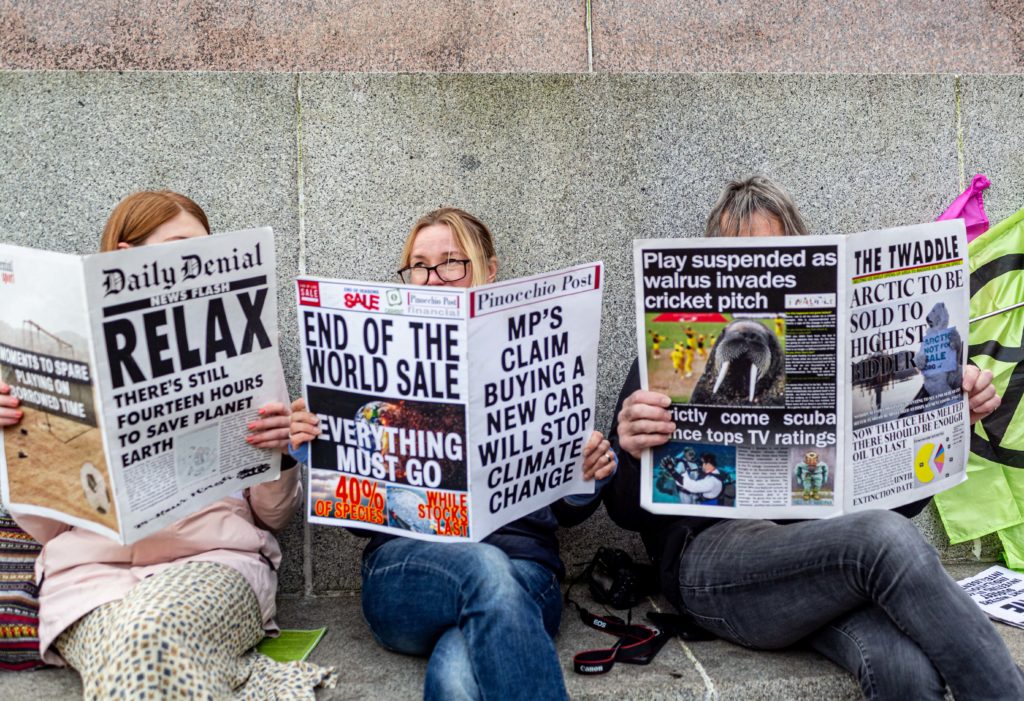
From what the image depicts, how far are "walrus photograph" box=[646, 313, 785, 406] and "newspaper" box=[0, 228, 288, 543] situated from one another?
→ 3.17 ft

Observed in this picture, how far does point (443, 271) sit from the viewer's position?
2.68 metres

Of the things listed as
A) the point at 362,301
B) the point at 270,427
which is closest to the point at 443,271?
the point at 362,301

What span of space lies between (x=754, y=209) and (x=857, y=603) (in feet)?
3.48

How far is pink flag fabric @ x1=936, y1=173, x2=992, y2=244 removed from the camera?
336cm

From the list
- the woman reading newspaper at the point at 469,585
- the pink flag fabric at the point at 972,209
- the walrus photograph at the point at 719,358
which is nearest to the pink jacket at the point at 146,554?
the woman reading newspaper at the point at 469,585

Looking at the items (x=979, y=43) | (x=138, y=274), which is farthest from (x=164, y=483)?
(x=979, y=43)

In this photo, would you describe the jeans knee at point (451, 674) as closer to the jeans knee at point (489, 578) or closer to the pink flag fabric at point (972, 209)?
the jeans knee at point (489, 578)

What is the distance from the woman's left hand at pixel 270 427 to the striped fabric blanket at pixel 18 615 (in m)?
0.71

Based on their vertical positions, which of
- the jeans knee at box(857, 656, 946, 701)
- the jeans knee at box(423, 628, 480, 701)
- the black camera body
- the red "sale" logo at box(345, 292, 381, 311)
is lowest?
the black camera body

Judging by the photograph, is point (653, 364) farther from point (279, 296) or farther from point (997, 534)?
point (997, 534)

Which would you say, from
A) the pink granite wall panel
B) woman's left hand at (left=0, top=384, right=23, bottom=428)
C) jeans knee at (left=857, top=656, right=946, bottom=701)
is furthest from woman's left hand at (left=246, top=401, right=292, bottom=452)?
the pink granite wall panel

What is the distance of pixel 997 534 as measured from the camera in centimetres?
337

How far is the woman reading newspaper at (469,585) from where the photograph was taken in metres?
2.09

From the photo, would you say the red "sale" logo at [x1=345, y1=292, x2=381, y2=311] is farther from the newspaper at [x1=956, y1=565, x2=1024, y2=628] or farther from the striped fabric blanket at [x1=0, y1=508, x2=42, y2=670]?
the newspaper at [x1=956, y1=565, x2=1024, y2=628]
